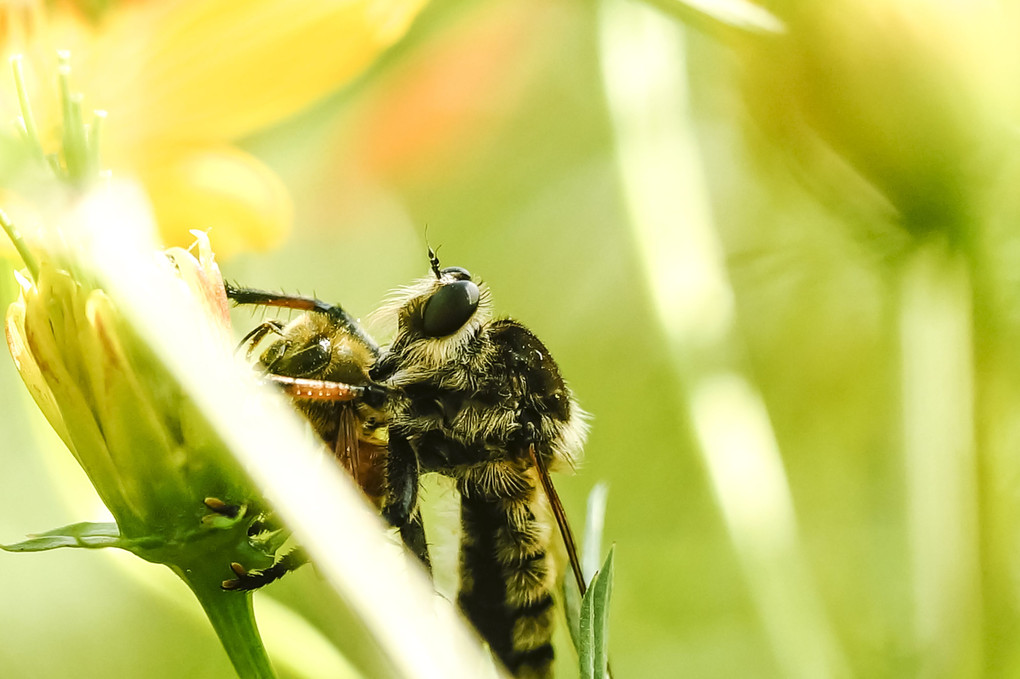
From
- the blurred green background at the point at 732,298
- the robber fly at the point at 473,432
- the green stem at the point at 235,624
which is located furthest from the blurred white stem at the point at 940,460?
the green stem at the point at 235,624

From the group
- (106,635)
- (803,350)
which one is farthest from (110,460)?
(803,350)

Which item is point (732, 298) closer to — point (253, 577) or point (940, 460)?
point (940, 460)

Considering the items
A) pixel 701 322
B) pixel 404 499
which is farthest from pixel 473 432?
pixel 701 322

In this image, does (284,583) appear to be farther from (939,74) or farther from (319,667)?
(939,74)

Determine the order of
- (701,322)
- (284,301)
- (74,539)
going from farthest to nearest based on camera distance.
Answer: (701,322) < (284,301) < (74,539)

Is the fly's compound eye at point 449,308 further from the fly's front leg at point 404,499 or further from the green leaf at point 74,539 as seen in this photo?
the green leaf at point 74,539
